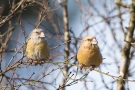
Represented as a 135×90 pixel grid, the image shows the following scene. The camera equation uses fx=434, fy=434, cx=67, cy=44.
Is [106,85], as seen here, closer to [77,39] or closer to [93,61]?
[77,39]

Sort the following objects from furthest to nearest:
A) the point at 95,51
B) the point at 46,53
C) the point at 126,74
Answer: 1. the point at 126,74
2. the point at 46,53
3. the point at 95,51

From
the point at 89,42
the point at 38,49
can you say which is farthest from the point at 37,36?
the point at 89,42

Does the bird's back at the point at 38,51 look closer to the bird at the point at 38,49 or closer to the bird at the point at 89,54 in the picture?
the bird at the point at 38,49

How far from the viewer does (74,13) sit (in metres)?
19.8

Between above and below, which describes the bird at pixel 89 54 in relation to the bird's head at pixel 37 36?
below

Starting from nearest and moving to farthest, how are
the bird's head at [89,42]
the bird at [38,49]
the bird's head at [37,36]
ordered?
the bird's head at [89,42]
the bird at [38,49]
the bird's head at [37,36]

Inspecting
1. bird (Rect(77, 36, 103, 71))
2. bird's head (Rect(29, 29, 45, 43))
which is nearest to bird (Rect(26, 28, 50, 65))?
bird's head (Rect(29, 29, 45, 43))

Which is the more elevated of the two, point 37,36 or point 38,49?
point 37,36

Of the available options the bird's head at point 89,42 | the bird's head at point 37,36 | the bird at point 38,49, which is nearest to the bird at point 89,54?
the bird's head at point 89,42

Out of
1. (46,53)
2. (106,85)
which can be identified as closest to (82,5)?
(106,85)

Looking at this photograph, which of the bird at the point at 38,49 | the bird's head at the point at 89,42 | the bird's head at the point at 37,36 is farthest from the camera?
the bird's head at the point at 37,36

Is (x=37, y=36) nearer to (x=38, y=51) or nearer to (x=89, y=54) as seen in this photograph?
(x=38, y=51)

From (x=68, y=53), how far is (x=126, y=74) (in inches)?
58.0

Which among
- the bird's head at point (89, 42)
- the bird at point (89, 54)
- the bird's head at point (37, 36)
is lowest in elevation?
the bird at point (89, 54)
